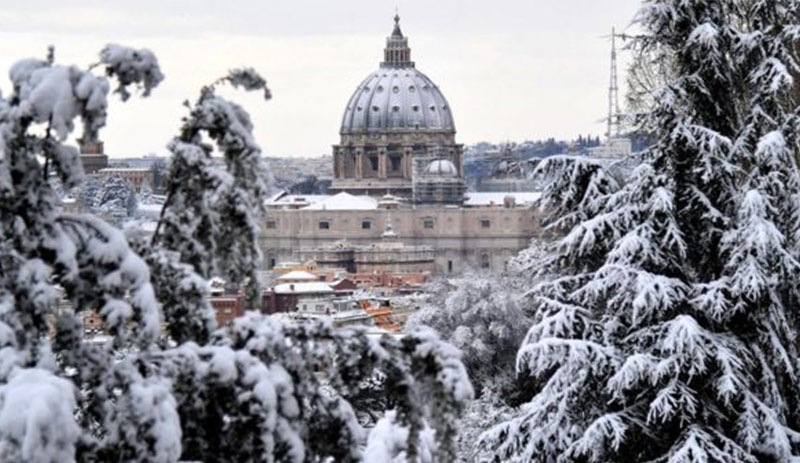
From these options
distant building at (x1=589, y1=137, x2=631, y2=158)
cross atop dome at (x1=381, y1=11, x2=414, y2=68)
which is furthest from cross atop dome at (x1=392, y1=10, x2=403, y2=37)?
distant building at (x1=589, y1=137, x2=631, y2=158)

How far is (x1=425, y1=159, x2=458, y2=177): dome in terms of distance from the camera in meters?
99.2

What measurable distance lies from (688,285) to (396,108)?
96719 millimetres

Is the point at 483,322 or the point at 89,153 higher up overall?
the point at 89,153

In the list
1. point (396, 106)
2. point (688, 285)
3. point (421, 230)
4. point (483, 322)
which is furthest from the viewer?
point (396, 106)

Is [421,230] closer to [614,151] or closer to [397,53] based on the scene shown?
[397,53]

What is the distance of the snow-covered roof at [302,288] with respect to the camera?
66750mm

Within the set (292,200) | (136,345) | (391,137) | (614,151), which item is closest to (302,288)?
(292,200)

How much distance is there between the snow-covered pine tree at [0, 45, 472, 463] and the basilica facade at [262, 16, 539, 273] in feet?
272

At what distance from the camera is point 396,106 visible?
103750 millimetres

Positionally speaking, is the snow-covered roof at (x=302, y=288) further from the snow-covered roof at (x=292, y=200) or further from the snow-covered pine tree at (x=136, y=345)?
the snow-covered pine tree at (x=136, y=345)

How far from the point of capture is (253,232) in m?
3.49

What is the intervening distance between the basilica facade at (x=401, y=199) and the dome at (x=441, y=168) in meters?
0.05

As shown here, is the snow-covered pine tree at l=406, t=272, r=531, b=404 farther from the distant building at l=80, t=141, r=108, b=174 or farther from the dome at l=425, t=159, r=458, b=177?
the dome at l=425, t=159, r=458, b=177

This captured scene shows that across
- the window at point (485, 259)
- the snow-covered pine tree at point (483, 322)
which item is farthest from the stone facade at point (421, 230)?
the snow-covered pine tree at point (483, 322)
